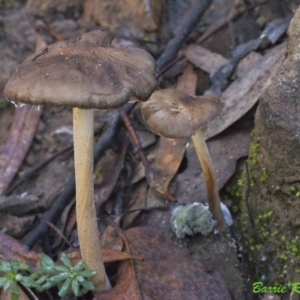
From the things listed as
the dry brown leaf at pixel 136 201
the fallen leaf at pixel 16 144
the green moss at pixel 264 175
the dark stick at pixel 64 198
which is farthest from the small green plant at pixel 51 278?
the fallen leaf at pixel 16 144

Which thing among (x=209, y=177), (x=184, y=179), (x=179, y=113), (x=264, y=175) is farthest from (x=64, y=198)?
(x=264, y=175)

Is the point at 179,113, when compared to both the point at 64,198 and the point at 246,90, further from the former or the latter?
the point at 64,198

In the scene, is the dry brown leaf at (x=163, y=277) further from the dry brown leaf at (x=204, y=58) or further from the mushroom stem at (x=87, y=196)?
the dry brown leaf at (x=204, y=58)

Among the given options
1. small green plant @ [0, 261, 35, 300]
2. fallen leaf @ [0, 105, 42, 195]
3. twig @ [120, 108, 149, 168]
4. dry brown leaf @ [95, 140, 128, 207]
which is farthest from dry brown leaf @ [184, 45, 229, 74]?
small green plant @ [0, 261, 35, 300]

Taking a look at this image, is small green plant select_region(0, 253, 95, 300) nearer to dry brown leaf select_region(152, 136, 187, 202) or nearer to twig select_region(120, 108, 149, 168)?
dry brown leaf select_region(152, 136, 187, 202)

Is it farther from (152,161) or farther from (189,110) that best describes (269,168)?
(152,161)

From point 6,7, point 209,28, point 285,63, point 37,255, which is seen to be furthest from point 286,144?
point 6,7

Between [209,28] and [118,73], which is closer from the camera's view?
[118,73]
